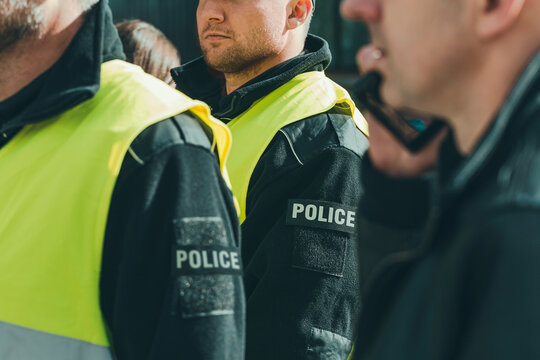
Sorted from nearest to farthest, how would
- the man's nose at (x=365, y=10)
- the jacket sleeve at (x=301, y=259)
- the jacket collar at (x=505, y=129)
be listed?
the jacket collar at (x=505, y=129), the man's nose at (x=365, y=10), the jacket sleeve at (x=301, y=259)

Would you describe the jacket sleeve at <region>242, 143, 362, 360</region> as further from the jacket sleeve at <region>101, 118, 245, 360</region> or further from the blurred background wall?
the blurred background wall

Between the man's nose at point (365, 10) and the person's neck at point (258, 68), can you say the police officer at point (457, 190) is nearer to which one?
the man's nose at point (365, 10)

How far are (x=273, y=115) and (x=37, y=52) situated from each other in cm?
97

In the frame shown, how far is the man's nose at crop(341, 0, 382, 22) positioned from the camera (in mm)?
1257

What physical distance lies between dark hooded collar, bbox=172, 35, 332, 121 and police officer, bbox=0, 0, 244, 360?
1.04 metres

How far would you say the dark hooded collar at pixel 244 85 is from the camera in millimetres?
2820

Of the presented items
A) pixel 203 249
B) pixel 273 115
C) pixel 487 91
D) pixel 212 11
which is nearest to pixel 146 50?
pixel 212 11

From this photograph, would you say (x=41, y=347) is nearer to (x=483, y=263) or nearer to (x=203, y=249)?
(x=203, y=249)

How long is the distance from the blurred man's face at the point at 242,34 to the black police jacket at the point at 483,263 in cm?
192

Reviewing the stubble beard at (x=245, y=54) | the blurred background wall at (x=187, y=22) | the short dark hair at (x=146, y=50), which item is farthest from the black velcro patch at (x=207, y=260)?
the blurred background wall at (x=187, y=22)

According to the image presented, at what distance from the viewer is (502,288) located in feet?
2.80

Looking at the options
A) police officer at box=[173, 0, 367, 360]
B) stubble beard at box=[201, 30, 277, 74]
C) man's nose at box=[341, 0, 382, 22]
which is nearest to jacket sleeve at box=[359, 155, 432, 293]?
man's nose at box=[341, 0, 382, 22]

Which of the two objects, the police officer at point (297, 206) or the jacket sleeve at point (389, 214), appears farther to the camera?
the police officer at point (297, 206)

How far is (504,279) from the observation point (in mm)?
855
